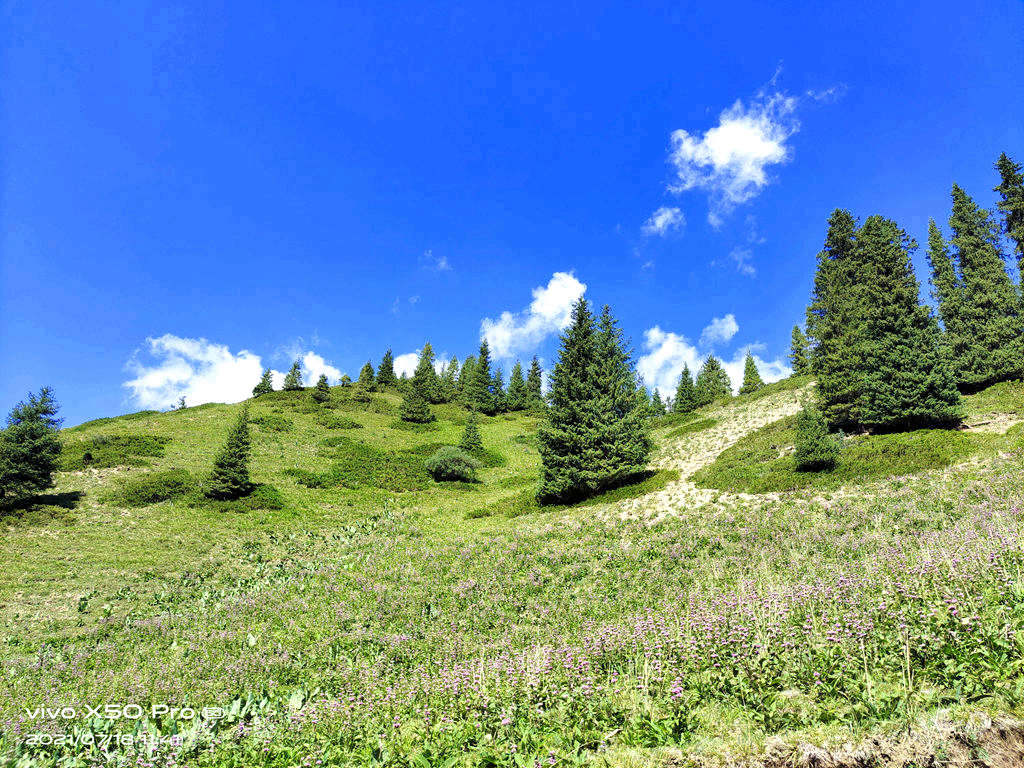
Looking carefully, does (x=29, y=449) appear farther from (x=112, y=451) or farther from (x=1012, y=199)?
(x=1012, y=199)

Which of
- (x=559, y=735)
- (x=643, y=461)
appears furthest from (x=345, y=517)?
(x=559, y=735)

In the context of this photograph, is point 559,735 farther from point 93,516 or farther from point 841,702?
point 93,516

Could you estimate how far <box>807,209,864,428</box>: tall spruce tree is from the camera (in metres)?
25.5

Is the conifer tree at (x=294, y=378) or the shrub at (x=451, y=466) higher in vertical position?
the conifer tree at (x=294, y=378)

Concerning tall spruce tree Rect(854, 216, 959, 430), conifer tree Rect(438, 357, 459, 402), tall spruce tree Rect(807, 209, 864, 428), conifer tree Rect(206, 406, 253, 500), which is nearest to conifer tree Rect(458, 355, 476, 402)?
conifer tree Rect(438, 357, 459, 402)

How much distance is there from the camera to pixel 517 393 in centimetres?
7200

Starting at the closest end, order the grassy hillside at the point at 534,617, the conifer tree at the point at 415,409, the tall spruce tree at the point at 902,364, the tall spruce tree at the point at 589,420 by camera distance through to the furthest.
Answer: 1. the grassy hillside at the point at 534,617
2. the tall spruce tree at the point at 902,364
3. the tall spruce tree at the point at 589,420
4. the conifer tree at the point at 415,409

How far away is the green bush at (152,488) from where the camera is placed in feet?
84.9

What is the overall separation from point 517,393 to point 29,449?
55.3 m

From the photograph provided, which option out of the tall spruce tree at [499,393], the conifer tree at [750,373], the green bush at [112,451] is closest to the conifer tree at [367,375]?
the tall spruce tree at [499,393]

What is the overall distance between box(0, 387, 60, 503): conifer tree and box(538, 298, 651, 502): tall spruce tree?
27575 millimetres

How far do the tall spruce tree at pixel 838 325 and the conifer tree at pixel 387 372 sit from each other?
61042 millimetres

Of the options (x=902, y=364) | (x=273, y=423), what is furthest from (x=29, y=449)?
(x=902, y=364)

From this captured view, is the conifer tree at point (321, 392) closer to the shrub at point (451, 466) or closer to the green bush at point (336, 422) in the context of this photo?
the green bush at point (336, 422)
